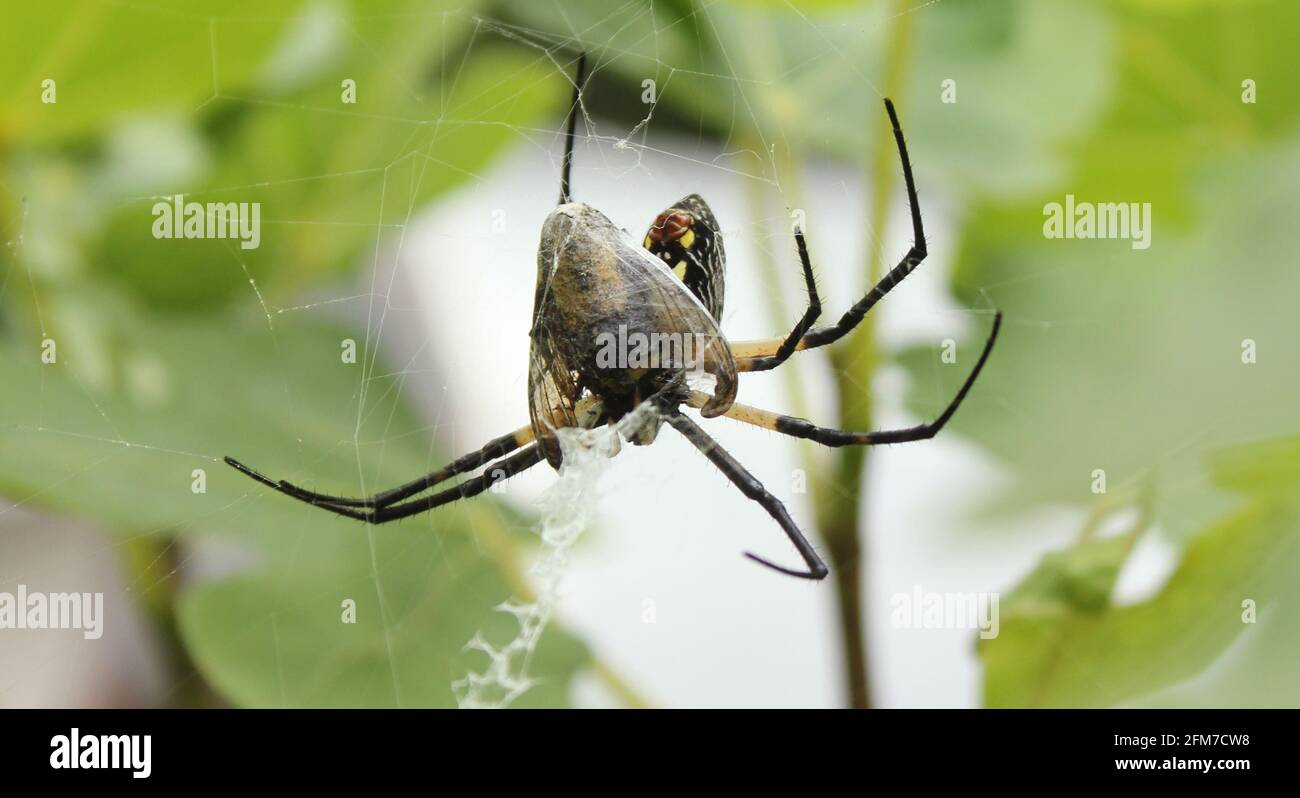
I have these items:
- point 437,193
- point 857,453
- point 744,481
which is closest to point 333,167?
point 437,193

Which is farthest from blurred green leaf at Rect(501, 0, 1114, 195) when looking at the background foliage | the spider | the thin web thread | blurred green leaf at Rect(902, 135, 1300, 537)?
the thin web thread

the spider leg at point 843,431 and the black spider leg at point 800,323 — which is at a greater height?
the black spider leg at point 800,323

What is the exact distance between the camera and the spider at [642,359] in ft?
4.31

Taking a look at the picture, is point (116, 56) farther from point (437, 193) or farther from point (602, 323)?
point (602, 323)

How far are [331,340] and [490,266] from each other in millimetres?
343

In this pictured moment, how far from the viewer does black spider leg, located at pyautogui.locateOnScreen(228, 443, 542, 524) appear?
64.5 inches

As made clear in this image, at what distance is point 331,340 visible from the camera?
1.86 metres

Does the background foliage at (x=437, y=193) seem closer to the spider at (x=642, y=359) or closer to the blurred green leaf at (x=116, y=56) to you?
the blurred green leaf at (x=116, y=56)

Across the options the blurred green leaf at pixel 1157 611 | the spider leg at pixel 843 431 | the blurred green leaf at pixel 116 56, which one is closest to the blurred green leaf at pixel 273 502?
the blurred green leaf at pixel 116 56

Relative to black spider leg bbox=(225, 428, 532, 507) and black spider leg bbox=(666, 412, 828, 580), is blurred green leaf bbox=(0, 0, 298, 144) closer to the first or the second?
black spider leg bbox=(225, 428, 532, 507)

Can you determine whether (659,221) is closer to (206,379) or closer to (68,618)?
(206,379)

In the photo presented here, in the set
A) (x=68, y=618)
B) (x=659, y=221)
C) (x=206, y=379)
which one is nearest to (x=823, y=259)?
(x=659, y=221)

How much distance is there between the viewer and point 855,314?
5.13 feet

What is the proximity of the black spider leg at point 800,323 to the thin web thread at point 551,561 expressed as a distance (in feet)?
0.65
